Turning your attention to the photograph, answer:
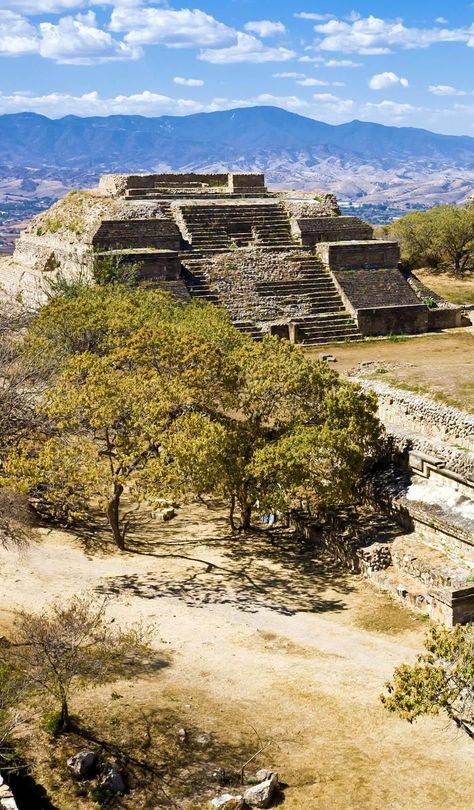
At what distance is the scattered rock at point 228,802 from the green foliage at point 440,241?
33037mm

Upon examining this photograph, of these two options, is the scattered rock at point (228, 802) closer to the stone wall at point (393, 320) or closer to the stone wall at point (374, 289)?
the stone wall at point (393, 320)

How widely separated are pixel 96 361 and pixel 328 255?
1650 cm

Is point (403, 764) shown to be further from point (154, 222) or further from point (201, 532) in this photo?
point (154, 222)

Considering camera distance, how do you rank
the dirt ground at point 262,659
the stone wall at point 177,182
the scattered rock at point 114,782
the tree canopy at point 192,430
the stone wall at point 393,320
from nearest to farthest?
the scattered rock at point 114,782 → the dirt ground at point 262,659 → the tree canopy at point 192,430 → the stone wall at point 393,320 → the stone wall at point 177,182

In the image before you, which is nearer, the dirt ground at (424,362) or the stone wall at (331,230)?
the dirt ground at (424,362)

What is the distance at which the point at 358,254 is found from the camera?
32.1m

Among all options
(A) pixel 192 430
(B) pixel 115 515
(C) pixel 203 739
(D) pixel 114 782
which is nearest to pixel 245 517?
(A) pixel 192 430

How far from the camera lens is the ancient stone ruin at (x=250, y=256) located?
29094mm

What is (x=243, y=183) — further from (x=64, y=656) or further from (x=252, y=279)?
(x=64, y=656)

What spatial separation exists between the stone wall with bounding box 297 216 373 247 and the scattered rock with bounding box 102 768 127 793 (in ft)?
82.9

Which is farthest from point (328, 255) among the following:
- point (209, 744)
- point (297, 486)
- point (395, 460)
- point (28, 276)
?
point (209, 744)

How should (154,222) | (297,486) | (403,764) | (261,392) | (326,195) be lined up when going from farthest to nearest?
(326,195)
(154,222)
(261,392)
(297,486)
(403,764)

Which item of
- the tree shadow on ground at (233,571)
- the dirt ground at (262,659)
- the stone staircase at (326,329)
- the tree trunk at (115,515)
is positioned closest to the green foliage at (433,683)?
the dirt ground at (262,659)

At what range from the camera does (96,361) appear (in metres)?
16.7
